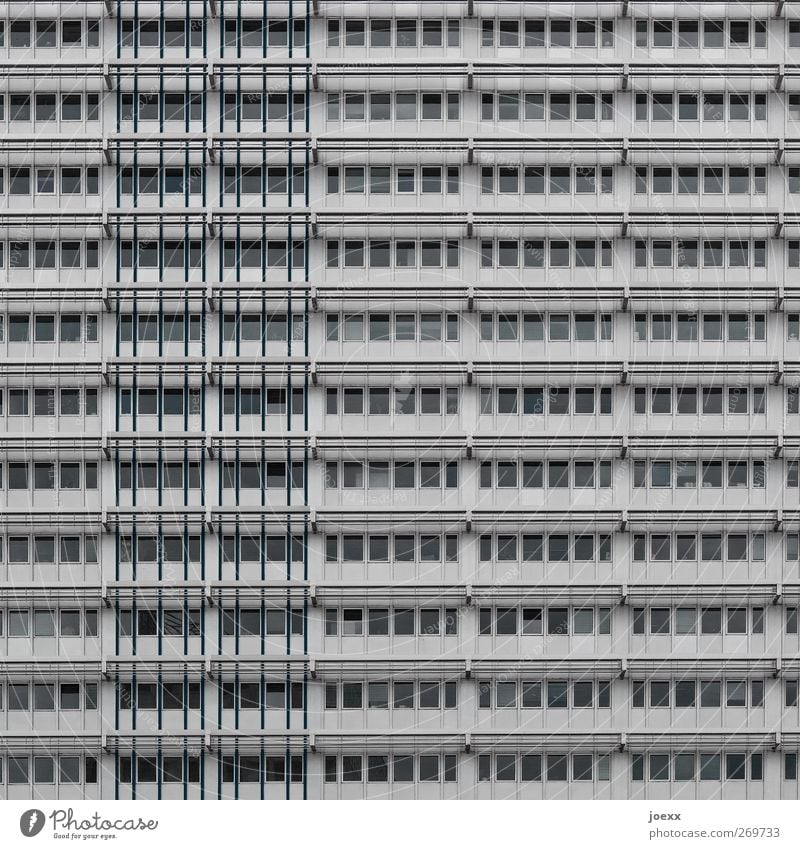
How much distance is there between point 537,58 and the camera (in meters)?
47.1

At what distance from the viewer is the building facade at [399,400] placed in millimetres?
45469

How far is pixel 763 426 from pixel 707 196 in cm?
851

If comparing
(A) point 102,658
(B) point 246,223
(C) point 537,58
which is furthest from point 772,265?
(A) point 102,658

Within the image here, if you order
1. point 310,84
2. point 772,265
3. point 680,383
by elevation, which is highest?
point 310,84

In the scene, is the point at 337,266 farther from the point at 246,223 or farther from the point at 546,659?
the point at 546,659

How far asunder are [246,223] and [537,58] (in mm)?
12111

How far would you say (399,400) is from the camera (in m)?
46.5

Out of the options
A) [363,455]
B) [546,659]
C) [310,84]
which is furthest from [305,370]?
[546,659]

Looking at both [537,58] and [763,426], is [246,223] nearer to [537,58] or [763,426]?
[537,58]

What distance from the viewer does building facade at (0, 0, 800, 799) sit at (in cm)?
4547
